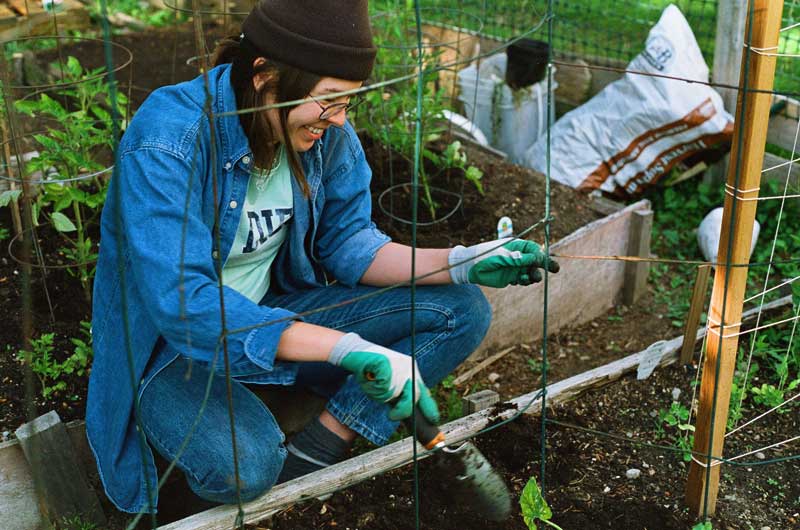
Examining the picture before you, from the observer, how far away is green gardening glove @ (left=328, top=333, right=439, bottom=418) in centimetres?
164

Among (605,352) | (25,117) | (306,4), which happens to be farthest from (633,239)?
(25,117)

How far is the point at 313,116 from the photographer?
1.74 metres

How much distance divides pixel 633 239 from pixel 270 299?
1.59 metres

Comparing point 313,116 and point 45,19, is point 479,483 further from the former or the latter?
point 45,19

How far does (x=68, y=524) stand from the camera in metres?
2.00

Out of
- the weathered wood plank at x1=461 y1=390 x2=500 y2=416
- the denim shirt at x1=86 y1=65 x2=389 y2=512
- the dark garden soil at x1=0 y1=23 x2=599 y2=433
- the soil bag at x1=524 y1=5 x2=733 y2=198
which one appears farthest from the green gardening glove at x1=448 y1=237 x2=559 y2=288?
the soil bag at x1=524 y1=5 x2=733 y2=198

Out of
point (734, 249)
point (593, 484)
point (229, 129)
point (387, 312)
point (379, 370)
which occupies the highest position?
point (229, 129)

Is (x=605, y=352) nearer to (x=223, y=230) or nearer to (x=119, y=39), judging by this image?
(x=223, y=230)

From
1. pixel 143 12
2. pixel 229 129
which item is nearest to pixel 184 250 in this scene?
pixel 229 129

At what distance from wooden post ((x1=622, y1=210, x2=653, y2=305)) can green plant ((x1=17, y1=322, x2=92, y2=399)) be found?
188 centimetres

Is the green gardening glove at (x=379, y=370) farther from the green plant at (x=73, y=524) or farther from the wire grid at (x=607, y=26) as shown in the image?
the wire grid at (x=607, y=26)

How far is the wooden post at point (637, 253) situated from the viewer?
3162mm

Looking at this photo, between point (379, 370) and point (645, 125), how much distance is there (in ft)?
7.85

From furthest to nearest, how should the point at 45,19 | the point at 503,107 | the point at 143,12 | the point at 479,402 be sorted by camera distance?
the point at 143,12 < the point at 45,19 < the point at 503,107 < the point at 479,402
